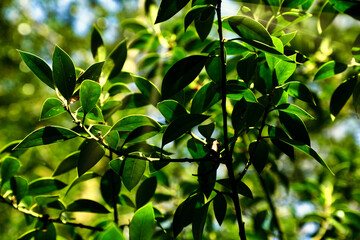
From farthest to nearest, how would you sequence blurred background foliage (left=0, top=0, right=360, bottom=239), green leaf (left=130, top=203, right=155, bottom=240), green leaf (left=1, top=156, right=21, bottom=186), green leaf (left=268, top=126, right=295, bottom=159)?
1. blurred background foliage (left=0, top=0, right=360, bottom=239)
2. green leaf (left=1, top=156, right=21, bottom=186)
3. green leaf (left=268, top=126, right=295, bottom=159)
4. green leaf (left=130, top=203, right=155, bottom=240)

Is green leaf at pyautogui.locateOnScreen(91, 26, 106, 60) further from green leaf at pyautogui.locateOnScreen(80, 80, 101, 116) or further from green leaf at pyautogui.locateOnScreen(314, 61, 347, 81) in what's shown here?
green leaf at pyautogui.locateOnScreen(314, 61, 347, 81)

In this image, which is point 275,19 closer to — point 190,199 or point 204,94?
point 204,94

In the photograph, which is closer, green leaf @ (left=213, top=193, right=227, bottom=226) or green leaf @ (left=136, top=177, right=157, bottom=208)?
green leaf @ (left=213, top=193, right=227, bottom=226)

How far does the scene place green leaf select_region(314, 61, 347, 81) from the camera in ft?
1.80

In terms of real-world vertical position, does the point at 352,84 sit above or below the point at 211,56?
below

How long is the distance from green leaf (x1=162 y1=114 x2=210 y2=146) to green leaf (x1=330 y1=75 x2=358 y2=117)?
0.30 metres

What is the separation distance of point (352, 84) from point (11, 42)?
3.04 metres

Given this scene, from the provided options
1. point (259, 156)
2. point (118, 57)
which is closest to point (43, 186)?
point (118, 57)

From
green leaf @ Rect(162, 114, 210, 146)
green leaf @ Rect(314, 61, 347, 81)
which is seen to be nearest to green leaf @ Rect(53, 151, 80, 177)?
green leaf @ Rect(162, 114, 210, 146)

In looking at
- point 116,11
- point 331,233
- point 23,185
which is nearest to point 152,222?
point 23,185

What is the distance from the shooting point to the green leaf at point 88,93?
0.44m

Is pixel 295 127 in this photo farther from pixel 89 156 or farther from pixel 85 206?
pixel 85 206

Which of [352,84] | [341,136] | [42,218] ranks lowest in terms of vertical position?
[341,136]

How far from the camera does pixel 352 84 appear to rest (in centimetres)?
54
